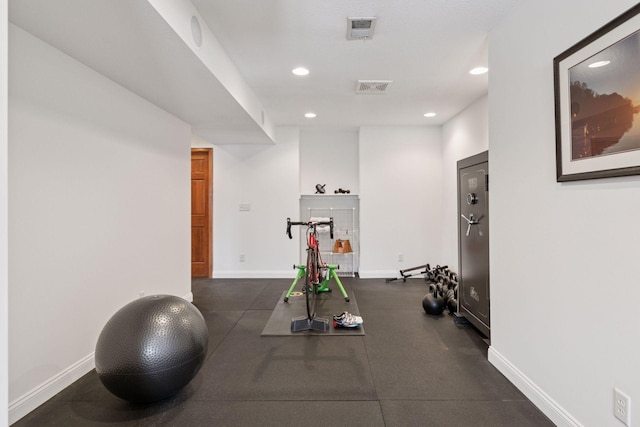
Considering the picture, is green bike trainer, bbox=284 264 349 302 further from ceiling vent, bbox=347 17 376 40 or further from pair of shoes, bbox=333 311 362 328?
ceiling vent, bbox=347 17 376 40

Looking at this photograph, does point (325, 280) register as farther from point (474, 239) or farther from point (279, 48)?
point (279, 48)

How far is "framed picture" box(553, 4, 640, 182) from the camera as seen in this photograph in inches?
54.4

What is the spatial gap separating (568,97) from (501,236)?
1.04 metres

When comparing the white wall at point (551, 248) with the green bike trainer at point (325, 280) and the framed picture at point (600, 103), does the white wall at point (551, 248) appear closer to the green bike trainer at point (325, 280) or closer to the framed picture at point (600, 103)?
the framed picture at point (600, 103)

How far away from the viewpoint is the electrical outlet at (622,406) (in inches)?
56.1

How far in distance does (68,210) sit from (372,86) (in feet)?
10.2

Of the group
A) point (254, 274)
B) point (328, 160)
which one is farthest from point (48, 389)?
point (328, 160)

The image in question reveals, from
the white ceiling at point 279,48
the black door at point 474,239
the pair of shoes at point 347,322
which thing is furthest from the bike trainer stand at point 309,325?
the white ceiling at point 279,48

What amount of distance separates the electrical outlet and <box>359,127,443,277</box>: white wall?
4.20 meters

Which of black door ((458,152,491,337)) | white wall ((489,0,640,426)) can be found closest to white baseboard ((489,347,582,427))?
white wall ((489,0,640,426))

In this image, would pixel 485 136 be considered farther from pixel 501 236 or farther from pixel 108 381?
pixel 108 381

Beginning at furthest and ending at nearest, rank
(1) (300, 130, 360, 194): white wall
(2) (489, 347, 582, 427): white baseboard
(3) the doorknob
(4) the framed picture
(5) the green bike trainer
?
(1) (300, 130, 360, 194): white wall, (5) the green bike trainer, (3) the doorknob, (2) (489, 347, 582, 427): white baseboard, (4) the framed picture

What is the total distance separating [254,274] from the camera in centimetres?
575

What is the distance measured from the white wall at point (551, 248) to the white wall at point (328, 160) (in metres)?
3.57
